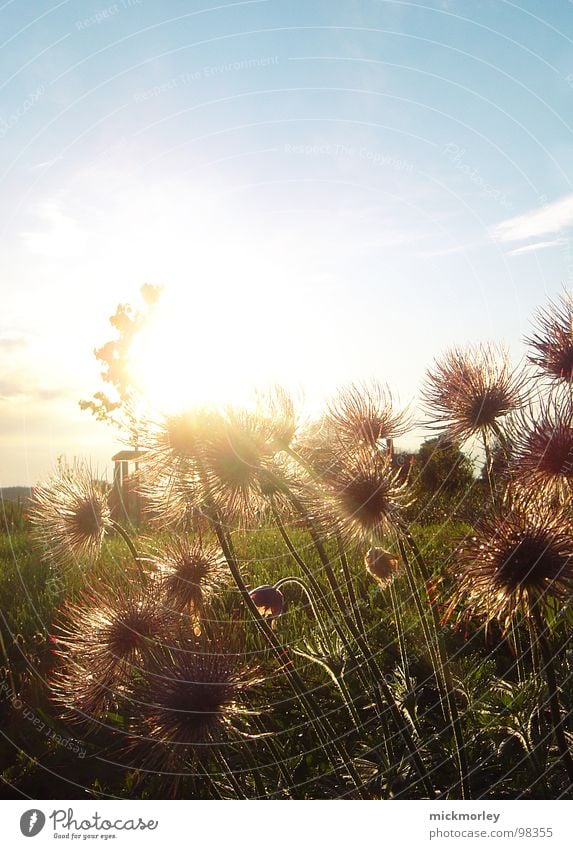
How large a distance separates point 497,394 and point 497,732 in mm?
1373

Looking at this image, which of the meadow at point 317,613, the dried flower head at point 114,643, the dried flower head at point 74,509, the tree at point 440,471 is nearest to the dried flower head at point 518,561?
the meadow at point 317,613

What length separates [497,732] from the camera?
2.79 meters

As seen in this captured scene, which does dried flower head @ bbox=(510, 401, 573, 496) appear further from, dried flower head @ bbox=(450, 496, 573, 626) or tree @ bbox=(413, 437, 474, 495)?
tree @ bbox=(413, 437, 474, 495)

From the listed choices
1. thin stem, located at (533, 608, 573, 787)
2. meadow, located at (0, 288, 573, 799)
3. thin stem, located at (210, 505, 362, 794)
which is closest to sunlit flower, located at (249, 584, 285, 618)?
meadow, located at (0, 288, 573, 799)

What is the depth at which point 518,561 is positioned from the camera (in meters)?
1.86

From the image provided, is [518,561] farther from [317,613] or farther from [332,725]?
[332,725]

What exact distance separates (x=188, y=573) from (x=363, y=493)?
875 millimetres

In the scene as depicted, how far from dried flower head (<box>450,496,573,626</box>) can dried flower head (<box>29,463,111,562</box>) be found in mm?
1653

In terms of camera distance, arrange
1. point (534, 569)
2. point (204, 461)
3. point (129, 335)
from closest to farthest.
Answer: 1. point (534, 569)
2. point (204, 461)
3. point (129, 335)

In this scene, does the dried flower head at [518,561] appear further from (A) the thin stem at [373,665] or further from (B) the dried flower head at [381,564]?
(B) the dried flower head at [381,564]

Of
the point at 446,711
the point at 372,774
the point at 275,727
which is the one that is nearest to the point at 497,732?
the point at 446,711
